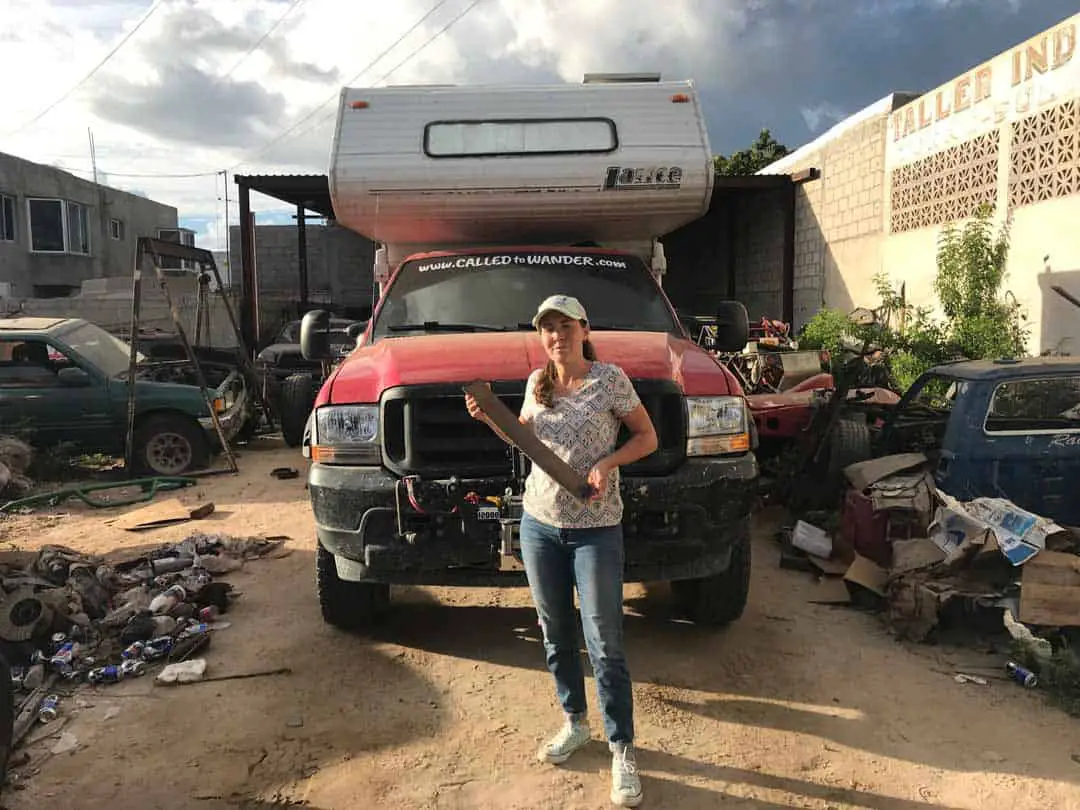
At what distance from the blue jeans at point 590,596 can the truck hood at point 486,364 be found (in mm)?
923

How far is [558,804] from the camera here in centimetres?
293

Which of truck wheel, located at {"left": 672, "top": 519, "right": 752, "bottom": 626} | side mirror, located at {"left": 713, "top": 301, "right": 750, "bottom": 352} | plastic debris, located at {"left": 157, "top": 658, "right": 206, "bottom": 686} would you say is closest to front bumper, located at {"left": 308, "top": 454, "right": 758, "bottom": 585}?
truck wheel, located at {"left": 672, "top": 519, "right": 752, "bottom": 626}

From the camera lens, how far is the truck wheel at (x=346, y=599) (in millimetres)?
4207

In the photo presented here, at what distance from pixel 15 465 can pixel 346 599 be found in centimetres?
570

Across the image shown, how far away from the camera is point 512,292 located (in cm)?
501

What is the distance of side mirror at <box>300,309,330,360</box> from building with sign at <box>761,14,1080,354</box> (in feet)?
23.9

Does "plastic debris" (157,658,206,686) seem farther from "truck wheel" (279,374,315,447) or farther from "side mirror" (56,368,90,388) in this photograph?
"truck wheel" (279,374,315,447)

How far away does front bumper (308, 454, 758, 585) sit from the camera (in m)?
3.56

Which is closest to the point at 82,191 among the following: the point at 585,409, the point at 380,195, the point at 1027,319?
the point at 380,195

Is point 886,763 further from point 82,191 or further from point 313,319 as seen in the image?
point 82,191

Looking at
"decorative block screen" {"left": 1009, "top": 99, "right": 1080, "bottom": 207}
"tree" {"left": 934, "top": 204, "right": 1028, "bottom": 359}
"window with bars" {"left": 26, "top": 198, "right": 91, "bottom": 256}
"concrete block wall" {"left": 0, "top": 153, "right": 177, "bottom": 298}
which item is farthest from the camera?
"window with bars" {"left": 26, "top": 198, "right": 91, "bottom": 256}

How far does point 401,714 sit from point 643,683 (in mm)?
1106

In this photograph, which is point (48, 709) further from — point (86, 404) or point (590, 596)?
point (86, 404)

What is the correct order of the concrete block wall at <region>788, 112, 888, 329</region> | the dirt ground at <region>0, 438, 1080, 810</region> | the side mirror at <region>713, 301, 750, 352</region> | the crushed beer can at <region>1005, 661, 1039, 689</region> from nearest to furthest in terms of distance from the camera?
the dirt ground at <region>0, 438, 1080, 810</region> → the crushed beer can at <region>1005, 661, 1039, 689</region> → the side mirror at <region>713, 301, 750, 352</region> → the concrete block wall at <region>788, 112, 888, 329</region>
